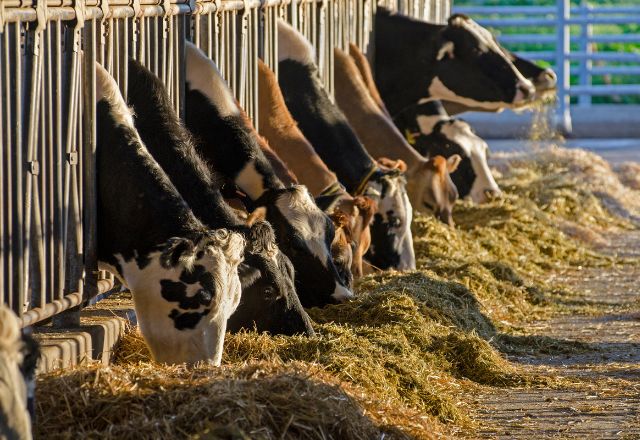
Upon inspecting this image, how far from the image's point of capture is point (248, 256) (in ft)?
21.7

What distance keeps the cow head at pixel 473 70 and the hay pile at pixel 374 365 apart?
5.70 feet

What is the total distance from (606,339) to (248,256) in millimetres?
2682

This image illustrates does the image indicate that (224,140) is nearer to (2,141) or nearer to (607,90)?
(2,141)

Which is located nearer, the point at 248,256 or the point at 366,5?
the point at 248,256

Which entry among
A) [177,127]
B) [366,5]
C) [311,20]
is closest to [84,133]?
[177,127]

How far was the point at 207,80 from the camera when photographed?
8320 millimetres

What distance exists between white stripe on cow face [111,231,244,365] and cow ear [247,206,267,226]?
773mm

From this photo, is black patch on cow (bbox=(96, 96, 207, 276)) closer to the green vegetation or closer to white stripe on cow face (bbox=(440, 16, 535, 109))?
white stripe on cow face (bbox=(440, 16, 535, 109))

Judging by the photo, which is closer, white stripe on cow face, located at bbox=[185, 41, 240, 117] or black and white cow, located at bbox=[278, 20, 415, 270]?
white stripe on cow face, located at bbox=[185, 41, 240, 117]

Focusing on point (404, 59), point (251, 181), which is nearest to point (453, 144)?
point (404, 59)

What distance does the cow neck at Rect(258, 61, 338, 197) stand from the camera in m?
9.25

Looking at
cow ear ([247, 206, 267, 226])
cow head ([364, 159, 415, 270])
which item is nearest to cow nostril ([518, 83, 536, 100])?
cow head ([364, 159, 415, 270])

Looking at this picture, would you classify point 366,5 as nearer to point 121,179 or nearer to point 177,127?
point 177,127

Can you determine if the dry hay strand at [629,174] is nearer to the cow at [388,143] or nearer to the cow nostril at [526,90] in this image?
the cow nostril at [526,90]
